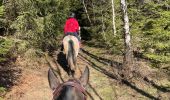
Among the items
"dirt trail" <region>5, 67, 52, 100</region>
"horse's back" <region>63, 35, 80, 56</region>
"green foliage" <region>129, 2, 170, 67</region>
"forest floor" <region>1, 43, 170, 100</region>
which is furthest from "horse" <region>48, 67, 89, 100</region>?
"horse's back" <region>63, 35, 80, 56</region>

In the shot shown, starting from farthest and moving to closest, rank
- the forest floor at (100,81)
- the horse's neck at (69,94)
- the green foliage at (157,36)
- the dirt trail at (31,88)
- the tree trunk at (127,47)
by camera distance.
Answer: the tree trunk at (127,47)
the green foliage at (157,36)
the forest floor at (100,81)
the dirt trail at (31,88)
the horse's neck at (69,94)

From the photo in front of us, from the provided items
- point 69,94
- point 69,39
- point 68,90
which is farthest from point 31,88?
point 69,94

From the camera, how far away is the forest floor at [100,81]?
13547mm

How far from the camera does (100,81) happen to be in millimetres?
15148

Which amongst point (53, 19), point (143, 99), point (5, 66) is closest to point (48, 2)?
point (53, 19)

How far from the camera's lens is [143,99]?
1341 centimetres

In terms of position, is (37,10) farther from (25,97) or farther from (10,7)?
(25,97)

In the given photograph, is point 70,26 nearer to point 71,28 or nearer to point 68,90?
point 71,28

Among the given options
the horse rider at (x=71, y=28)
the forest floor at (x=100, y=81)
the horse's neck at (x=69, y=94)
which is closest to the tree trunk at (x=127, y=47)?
the forest floor at (x=100, y=81)

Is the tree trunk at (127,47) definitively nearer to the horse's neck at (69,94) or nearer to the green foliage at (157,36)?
the green foliage at (157,36)

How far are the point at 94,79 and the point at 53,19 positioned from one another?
17.1ft

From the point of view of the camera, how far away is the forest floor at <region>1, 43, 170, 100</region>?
13.5m

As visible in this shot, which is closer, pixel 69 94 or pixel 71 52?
pixel 69 94

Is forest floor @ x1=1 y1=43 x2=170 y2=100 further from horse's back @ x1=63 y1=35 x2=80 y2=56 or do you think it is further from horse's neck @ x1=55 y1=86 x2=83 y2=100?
horse's neck @ x1=55 y1=86 x2=83 y2=100
